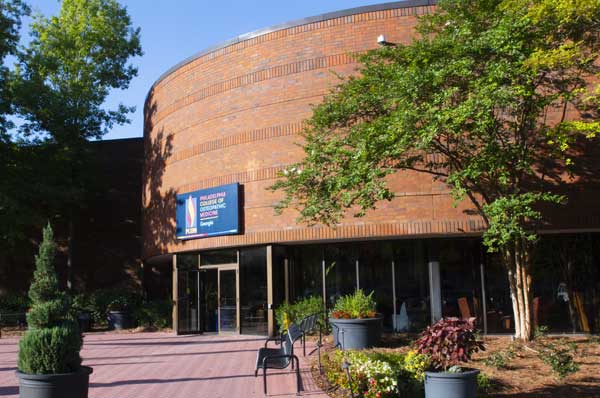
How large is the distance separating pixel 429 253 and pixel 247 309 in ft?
19.8

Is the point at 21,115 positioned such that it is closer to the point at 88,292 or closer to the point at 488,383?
the point at 88,292

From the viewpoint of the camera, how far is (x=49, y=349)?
780cm

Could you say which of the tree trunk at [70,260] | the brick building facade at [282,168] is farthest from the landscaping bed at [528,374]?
the tree trunk at [70,260]

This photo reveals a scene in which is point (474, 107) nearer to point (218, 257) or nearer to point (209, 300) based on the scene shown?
point (218, 257)

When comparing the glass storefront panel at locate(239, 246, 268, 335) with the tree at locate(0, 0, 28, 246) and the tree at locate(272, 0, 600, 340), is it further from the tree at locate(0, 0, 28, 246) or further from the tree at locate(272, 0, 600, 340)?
the tree at locate(0, 0, 28, 246)

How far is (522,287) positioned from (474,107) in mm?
4788

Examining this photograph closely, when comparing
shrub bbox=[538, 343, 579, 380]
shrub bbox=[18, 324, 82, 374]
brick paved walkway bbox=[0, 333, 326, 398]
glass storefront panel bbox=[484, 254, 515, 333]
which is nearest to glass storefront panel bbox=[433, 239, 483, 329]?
glass storefront panel bbox=[484, 254, 515, 333]

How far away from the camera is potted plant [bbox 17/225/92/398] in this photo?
770 centimetres

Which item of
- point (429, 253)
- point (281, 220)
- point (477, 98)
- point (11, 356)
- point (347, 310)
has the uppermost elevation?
point (477, 98)

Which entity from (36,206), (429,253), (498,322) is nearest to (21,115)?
(36,206)

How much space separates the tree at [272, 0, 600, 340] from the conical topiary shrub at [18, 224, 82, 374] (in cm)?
560

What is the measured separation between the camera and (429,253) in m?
16.8

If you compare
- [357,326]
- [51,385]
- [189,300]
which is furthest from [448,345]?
[189,300]

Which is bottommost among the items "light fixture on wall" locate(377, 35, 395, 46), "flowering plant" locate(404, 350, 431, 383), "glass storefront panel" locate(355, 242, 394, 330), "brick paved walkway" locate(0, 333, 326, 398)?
"brick paved walkway" locate(0, 333, 326, 398)
